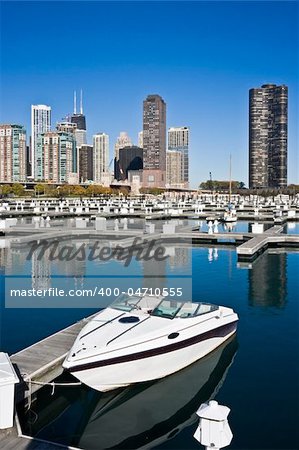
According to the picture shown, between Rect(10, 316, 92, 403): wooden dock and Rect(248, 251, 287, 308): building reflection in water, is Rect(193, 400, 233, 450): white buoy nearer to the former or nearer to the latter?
Rect(10, 316, 92, 403): wooden dock

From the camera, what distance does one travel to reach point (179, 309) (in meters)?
9.52

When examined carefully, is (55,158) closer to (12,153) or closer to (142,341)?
(12,153)

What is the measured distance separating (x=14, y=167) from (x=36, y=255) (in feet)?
498

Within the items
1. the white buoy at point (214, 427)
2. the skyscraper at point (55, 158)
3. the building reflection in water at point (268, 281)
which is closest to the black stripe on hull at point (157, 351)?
the white buoy at point (214, 427)

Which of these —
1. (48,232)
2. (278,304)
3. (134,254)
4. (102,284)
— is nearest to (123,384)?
(278,304)

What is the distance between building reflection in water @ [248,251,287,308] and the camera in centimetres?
1519

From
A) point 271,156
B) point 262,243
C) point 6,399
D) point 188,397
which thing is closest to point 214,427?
point 6,399

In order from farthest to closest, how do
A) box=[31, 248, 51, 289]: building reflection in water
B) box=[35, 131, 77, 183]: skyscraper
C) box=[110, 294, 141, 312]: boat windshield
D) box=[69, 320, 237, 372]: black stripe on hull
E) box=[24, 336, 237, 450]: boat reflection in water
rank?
box=[35, 131, 77, 183]: skyscraper, box=[31, 248, 51, 289]: building reflection in water, box=[110, 294, 141, 312]: boat windshield, box=[69, 320, 237, 372]: black stripe on hull, box=[24, 336, 237, 450]: boat reflection in water

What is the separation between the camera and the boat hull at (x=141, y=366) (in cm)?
789

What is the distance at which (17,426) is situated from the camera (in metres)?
6.51

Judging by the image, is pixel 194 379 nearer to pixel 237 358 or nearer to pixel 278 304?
pixel 237 358

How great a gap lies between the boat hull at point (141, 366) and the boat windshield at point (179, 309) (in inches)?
17.9

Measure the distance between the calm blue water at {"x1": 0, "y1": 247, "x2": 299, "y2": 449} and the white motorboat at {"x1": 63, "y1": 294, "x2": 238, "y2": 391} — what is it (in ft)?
1.21

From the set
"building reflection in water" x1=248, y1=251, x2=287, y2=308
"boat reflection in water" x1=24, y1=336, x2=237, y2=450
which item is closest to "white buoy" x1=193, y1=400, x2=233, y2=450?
"boat reflection in water" x1=24, y1=336, x2=237, y2=450
